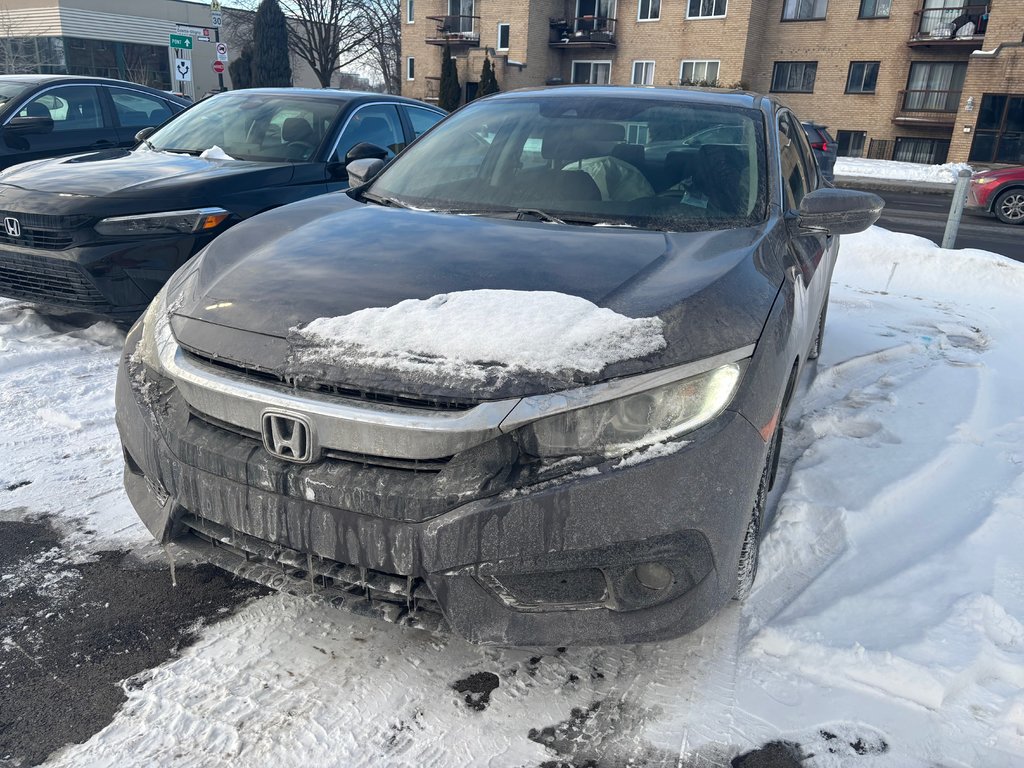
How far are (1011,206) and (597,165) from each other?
14814mm

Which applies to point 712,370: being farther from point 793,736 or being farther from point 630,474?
point 793,736

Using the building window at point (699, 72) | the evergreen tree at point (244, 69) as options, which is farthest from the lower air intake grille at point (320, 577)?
the evergreen tree at point (244, 69)

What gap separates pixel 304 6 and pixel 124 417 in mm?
48317

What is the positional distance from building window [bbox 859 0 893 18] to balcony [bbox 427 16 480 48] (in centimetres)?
1769

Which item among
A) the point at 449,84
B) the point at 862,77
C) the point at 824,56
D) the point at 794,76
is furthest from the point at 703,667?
the point at 449,84

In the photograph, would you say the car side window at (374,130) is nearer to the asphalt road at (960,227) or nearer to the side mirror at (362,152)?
the side mirror at (362,152)

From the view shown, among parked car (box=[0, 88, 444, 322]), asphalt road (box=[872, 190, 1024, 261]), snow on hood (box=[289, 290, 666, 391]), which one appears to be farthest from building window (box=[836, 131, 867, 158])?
snow on hood (box=[289, 290, 666, 391])

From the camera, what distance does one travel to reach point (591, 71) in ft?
127

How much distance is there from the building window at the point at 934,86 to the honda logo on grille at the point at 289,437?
1384 inches

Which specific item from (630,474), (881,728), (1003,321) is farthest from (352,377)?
(1003,321)

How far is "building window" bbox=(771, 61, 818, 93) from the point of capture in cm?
3344

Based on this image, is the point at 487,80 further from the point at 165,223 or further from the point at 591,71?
the point at 165,223

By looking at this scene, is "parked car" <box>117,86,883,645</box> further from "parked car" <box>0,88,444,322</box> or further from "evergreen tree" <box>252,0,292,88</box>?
"evergreen tree" <box>252,0,292,88</box>

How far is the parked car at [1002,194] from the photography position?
14773 millimetres
